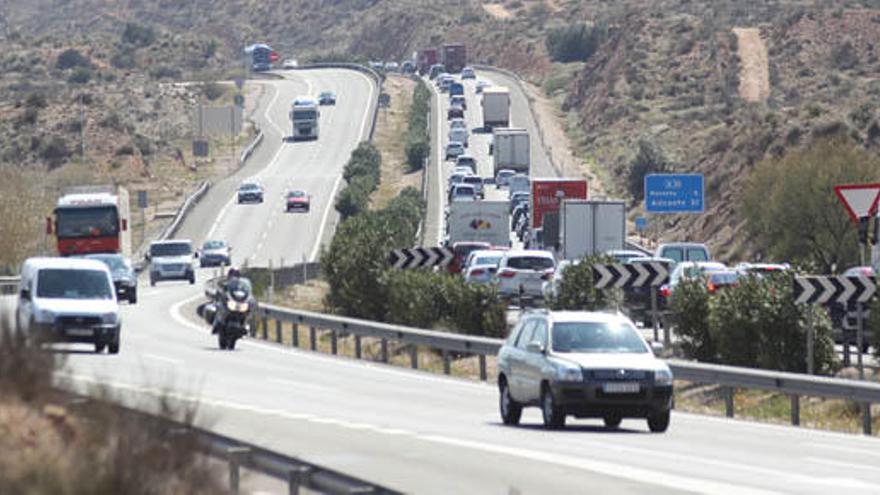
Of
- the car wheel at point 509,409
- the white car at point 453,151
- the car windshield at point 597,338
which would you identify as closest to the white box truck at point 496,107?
the white car at point 453,151

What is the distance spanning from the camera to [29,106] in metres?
151

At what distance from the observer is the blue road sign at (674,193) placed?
2726 inches

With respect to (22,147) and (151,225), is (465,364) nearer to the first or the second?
(151,225)

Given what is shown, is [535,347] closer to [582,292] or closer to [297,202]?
[582,292]

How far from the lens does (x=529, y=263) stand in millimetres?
52125

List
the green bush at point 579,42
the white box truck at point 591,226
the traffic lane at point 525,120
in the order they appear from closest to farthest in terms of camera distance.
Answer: the white box truck at point 591,226
the traffic lane at point 525,120
the green bush at point 579,42

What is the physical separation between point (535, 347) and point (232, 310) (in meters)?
16.0

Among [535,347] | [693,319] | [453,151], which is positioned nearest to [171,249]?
[693,319]

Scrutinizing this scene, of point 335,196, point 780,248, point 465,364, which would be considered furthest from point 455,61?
point 465,364

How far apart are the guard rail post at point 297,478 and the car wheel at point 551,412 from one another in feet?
36.9

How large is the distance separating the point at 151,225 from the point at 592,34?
93676mm

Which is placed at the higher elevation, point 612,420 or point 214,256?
point 612,420

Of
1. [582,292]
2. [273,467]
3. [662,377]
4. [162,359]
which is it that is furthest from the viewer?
[582,292]

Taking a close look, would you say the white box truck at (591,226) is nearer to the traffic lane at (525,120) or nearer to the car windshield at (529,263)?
the car windshield at (529,263)
